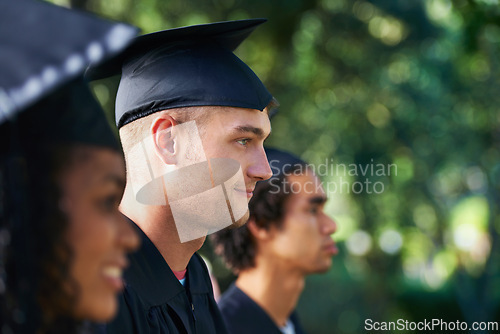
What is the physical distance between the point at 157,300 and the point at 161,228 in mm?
297

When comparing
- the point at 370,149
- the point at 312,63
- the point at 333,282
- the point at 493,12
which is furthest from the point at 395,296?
the point at 493,12

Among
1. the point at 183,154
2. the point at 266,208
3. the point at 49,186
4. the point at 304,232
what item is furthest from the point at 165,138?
the point at 304,232

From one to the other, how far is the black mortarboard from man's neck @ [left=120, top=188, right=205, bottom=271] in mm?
395

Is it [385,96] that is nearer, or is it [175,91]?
[175,91]

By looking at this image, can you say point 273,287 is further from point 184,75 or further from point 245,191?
point 184,75

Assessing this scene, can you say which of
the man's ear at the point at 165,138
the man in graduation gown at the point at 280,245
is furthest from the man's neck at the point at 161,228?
the man in graduation gown at the point at 280,245

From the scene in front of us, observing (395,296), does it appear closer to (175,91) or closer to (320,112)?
(320,112)

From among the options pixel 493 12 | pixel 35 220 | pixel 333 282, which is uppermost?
pixel 35 220

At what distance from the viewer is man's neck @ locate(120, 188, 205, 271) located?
2.44m

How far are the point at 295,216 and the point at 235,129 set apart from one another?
1.79 meters

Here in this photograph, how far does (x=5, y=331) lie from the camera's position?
1.29 m

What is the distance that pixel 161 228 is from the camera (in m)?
2.45

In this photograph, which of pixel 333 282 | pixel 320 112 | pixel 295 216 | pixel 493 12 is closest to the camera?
pixel 295 216

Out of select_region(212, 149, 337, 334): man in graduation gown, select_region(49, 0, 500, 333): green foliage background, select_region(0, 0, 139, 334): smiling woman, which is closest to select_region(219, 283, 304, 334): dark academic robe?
select_region(212, 149, 337, 334): man in graduation gown
